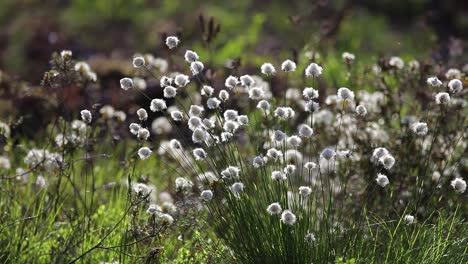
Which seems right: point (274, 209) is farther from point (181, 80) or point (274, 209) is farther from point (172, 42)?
point (172, 42)

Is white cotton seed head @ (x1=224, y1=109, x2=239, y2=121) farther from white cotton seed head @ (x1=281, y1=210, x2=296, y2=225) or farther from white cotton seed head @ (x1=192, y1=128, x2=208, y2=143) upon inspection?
white cotton seed head @ (x1=281, y1=210, x2=296, y2=225)

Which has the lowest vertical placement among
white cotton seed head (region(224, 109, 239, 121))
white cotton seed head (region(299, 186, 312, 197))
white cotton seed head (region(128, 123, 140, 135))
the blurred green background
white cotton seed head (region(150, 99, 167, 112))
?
the blurred green background

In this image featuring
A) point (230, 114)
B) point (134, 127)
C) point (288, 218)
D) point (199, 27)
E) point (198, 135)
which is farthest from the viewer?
point (199, 27)

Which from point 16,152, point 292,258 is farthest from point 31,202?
point 292,258

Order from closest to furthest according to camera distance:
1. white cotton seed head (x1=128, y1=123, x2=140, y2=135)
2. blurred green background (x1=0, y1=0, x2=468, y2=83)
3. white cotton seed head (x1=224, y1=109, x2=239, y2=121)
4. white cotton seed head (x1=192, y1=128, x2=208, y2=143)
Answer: white cotton seed head (x1=192, y1=128, x2=208, y2=143) → white cotton seed head (x1=128, y1=123, x2=140, y2=135) → white cotton seed head (x1=224, y1=109, x2=239, y2=121) → blurred green background (x1=0, y1=0, x2=468, y2=83)

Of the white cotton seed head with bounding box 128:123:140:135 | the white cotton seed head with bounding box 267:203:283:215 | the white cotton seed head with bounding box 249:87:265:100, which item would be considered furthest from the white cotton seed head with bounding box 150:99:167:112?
the white cotton seed head with bounding box 267:203:283:215

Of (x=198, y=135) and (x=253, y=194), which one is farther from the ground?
(x=198, y=135)

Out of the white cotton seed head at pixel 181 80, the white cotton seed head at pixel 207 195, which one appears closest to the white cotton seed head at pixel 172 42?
the white cotton seed head at pixel 181 80

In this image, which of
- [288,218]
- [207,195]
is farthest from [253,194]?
[288,218]
